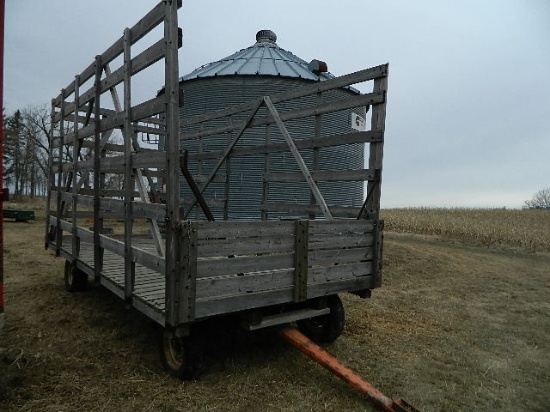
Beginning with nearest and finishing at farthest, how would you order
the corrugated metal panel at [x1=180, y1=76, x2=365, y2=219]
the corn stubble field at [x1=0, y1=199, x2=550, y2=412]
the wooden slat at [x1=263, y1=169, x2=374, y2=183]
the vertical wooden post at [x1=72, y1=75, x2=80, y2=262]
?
the corn stubble field at [x1=0, y1=199, x2=550, y2=412] < the wooden slat at [x1=263, y1=169, x2=374, y2=183] < the vertical wooden post at [x1=72, y1=75, x2=80, y2=262] < the corrugated metal panel at [x1=180, y1=76, x2=365, y2=219]

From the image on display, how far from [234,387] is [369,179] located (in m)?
2.75

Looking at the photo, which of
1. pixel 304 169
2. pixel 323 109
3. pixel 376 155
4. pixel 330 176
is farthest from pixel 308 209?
pixel 376 155

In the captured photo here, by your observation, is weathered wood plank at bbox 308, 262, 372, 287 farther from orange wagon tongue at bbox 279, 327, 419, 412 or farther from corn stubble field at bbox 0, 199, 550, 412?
corn stubble field at bbox 0, 199, 550, 412

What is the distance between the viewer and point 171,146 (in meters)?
3.42

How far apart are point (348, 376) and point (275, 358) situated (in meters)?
1.12

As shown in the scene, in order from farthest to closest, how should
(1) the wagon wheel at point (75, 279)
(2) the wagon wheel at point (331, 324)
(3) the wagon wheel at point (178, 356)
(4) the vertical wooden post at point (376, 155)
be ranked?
(1) the wagon wheel at point (75, 279)
(2) the wagon wheel at point (331, 324)
(4) the vertical wooden post at point (376, 155)
(3) the wagon wheel at point (178, 356)

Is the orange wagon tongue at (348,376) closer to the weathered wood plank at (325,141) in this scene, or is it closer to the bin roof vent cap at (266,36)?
the weathered wood plank at (325,141)

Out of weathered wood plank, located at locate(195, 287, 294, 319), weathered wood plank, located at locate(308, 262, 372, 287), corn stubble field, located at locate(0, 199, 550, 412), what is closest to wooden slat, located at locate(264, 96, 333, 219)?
weathered wood plank, located at locate(308, 262, 372, 287)

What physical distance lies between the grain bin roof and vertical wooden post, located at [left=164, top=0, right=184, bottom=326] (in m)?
10.1

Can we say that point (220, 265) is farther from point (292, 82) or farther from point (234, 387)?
point (292, 82)

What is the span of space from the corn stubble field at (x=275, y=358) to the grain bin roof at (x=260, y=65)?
8367mm

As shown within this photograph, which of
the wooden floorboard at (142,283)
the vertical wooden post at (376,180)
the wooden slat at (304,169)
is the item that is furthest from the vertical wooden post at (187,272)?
the vertical wooden post at (376,180)

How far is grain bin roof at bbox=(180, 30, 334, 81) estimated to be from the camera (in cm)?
1342

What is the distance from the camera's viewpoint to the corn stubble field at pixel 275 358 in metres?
3.67
